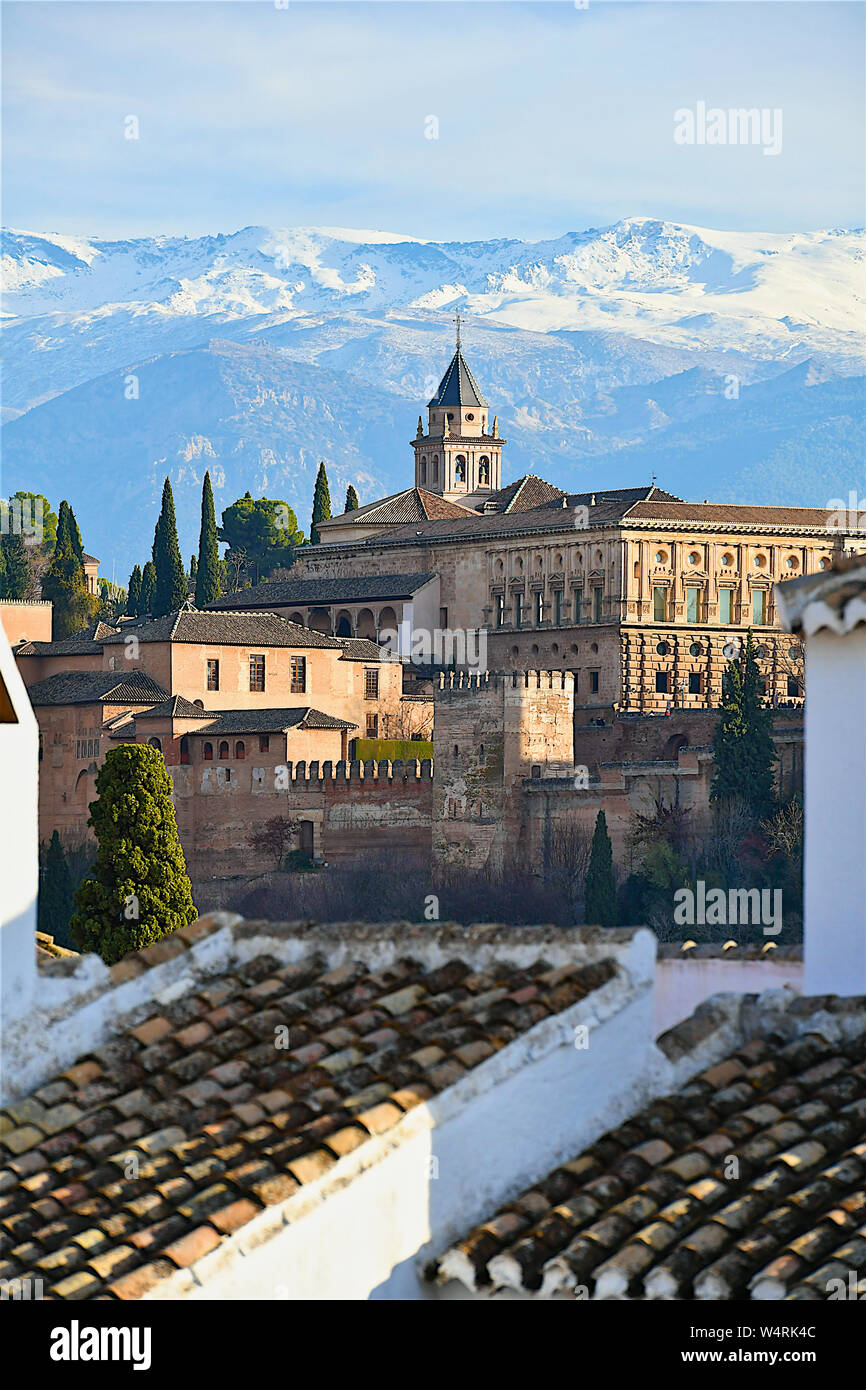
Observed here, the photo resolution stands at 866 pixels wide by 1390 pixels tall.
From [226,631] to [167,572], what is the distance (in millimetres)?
13023

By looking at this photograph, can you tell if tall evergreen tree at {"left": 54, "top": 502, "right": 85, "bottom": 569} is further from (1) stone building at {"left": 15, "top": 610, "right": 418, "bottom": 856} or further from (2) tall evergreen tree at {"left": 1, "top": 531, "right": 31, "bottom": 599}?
(1) stone building at {"left": 15, "top": 610, "right": 418, "bottom": 856}

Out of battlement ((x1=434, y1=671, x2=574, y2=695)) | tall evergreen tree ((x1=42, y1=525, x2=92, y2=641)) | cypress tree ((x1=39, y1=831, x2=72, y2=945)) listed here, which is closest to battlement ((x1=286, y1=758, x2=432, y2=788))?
→ battlement ((x1=434, y1=671, x2=574, y2=695))

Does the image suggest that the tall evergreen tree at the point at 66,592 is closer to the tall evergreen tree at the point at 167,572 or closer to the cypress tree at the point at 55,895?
the tall evergreen tree at the point at 167,572

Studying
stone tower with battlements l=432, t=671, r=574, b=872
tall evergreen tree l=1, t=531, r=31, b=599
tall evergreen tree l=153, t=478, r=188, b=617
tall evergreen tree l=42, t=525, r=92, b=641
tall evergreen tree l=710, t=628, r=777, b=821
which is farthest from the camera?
tall evergreen tree l=1, t=531, r=31, b=599

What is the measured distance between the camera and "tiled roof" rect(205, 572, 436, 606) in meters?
78.4

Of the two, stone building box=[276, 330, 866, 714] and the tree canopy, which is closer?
stone building box=[276, 330, 866, 714]

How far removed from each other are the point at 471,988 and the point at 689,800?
174 feet

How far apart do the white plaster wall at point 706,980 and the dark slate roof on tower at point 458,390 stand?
320ft

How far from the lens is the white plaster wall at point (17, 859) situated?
7520 mm

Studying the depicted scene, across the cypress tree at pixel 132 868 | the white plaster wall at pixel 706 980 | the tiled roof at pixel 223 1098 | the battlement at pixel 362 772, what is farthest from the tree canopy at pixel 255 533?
the tiled roof at pixel 223 1098

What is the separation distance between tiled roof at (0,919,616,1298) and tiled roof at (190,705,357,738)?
176 ft
